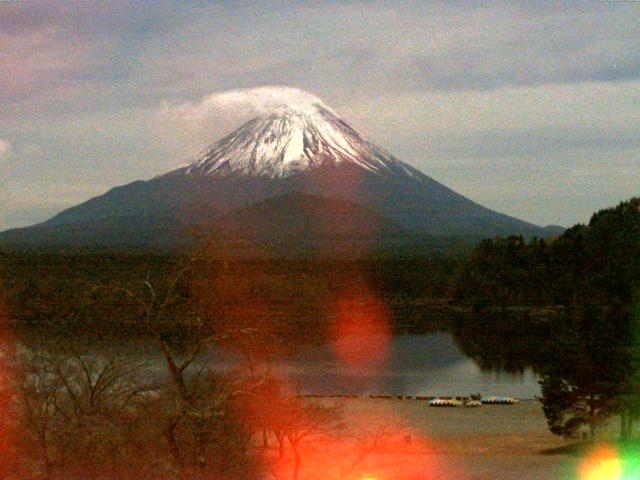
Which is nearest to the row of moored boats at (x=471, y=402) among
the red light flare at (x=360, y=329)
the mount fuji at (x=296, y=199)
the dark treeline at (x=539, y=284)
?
the dark treeline at (x=539, y=284)

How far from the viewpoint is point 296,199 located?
107938 millimetres

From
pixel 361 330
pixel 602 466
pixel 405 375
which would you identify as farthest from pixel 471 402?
pixel 361 330

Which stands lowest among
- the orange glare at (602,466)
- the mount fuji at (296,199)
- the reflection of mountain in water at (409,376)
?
the reflection of mountain in water at (409,376)

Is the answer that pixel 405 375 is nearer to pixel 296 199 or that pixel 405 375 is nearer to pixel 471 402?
pixel 471 402

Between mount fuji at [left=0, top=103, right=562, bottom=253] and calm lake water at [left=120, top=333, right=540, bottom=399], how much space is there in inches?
2226

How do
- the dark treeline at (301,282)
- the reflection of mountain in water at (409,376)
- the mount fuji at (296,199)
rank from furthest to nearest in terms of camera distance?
1. the mount fuji at (296,199)
2. the dark treeline at (301,282)
3. the reflection of mountain in water at (409,376)

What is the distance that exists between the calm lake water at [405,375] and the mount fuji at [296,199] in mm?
56544

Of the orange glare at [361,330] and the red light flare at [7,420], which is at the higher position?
the red light flare at [7,420]

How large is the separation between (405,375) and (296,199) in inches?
3196

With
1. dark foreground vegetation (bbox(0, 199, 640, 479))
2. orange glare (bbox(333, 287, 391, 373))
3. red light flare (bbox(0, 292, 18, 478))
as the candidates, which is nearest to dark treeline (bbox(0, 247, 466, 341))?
A: orange glare (bbox(333, 287, 391, 373))

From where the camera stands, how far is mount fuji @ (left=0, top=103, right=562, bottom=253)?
96062 mm

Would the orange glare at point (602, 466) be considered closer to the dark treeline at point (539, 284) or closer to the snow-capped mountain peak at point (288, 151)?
the dark treeline at point (539, 284)

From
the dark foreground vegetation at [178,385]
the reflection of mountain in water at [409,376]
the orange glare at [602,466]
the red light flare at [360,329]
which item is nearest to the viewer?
the dark foreground vegetation at [178,385]

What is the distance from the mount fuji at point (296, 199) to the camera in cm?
9606
